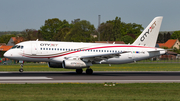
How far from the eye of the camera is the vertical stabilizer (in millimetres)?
39644

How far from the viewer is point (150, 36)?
131 feet

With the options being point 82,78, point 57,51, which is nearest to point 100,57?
point 57,51

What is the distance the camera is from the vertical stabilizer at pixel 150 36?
3964 cm

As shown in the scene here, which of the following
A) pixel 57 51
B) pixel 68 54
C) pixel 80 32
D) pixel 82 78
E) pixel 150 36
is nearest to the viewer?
pixel 82 78

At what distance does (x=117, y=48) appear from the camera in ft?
123

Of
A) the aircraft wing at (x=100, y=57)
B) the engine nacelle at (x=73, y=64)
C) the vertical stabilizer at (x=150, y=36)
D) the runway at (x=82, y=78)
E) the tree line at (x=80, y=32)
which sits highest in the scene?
the tree line at (x=80, y=32)

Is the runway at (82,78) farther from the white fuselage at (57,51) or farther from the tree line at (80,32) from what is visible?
the tree line at (80,32)

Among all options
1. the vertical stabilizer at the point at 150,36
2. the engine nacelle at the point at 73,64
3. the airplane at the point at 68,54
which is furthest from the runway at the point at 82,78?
the vertical stabilizer at the point at 150,36

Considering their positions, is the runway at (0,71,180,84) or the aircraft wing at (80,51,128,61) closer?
the runway at (0,71,180,84)

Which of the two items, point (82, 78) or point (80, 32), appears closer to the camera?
point (82, 78)

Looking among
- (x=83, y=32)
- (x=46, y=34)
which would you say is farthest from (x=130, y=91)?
(x=46, y=34)

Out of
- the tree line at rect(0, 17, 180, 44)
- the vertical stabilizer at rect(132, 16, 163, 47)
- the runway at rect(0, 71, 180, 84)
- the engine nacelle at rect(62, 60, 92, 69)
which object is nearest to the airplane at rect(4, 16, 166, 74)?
the engine nacelle at rect(62, 60, 92, 69)

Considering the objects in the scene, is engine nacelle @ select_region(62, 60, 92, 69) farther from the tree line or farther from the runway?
the tree line

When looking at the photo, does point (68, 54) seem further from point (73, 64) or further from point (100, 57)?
point (100, 57)
